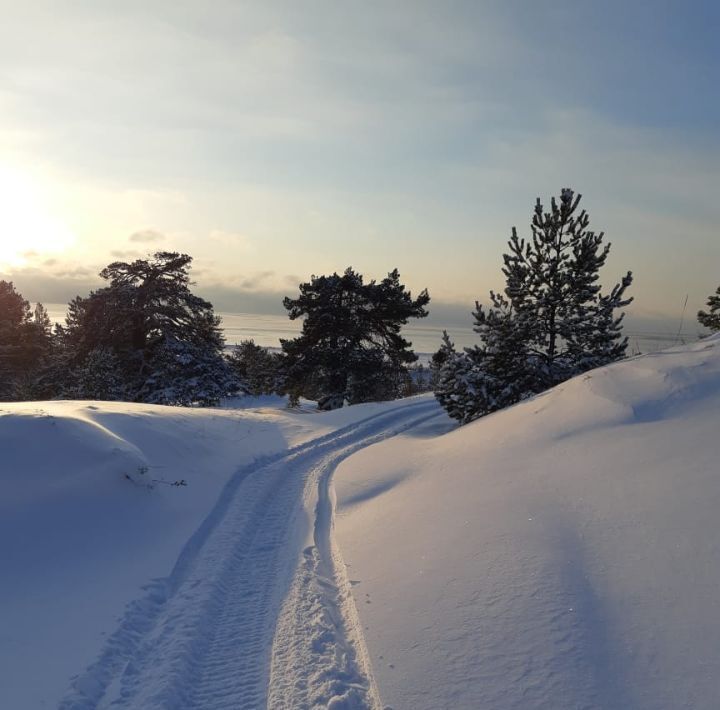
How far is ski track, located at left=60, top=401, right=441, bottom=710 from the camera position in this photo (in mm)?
3938

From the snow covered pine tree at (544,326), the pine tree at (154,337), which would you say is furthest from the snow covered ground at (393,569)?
the pine tree at (154,337)

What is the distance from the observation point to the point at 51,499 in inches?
263

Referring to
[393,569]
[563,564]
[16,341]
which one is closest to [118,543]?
[393,569]

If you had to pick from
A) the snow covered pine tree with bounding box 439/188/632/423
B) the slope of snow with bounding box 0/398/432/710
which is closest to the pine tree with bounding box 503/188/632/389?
the snow covered pine tree with bounding box 439/188/632/423

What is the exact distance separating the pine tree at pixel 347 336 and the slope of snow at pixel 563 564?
19.4 meters

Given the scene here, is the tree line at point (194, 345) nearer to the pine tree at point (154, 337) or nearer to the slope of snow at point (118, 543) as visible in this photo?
the pine tree at point (154, 337)

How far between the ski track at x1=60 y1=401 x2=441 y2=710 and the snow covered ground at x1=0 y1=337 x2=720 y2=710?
0.08ft

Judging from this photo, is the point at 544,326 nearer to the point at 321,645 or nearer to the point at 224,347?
the point at 321,645

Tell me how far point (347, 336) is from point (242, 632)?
23592 millimetres

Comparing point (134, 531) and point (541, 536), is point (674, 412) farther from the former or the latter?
point (134, 531)

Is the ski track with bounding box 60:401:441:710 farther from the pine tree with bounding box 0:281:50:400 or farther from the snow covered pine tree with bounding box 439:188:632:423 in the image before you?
the pine tree with bounding box 0:281:50:400

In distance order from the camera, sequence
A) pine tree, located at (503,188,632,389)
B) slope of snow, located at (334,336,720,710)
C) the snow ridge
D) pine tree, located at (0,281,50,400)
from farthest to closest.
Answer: pine tree, located at (0,281,50,400), pine tree, located at (503,188,632,389), the snow ridge, slope of snow, located at (334,336,720,710)

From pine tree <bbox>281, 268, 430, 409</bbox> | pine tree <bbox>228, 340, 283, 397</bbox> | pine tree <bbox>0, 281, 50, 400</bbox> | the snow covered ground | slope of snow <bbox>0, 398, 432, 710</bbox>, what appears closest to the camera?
the snow covered ground

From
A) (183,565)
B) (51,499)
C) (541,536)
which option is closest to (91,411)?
(51,499)
